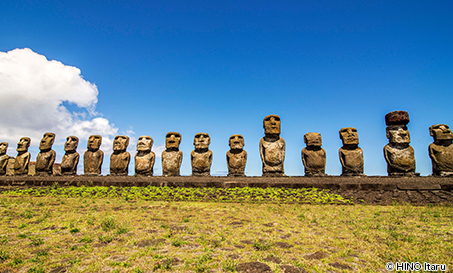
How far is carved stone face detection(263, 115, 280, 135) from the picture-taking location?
1460cm

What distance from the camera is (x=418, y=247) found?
3.60m

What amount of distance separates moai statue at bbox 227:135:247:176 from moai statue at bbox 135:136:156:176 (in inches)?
194

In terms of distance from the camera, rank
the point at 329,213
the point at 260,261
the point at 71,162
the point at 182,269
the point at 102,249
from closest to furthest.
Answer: the point at 182,269 < the point at 260,261 < the point at 102,249 < the point at 329,213 < the point at 71,162

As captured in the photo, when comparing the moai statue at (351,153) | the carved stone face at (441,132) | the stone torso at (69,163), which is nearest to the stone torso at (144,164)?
the stone torso at (69,163)

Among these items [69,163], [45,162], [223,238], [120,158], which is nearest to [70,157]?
[69,163]

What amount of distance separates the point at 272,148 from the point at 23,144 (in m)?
18.3

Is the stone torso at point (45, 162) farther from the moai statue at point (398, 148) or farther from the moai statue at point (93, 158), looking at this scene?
the moai statue at point (398, 148)

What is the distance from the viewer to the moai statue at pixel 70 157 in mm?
17062

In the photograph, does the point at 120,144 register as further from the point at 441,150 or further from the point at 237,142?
the point at 441,150

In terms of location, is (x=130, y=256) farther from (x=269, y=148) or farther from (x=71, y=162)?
(x=71, y=162)

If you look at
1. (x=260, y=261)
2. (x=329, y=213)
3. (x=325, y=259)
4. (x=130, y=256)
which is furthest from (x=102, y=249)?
(x=329, y=213)

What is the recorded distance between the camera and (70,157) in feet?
56.6

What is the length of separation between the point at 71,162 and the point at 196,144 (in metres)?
8.85

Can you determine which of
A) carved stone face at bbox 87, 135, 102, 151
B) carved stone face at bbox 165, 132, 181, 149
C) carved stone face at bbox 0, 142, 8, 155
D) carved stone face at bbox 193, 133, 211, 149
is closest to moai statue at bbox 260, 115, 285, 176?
carved stone face at bbox 193, 133, 211, 149
